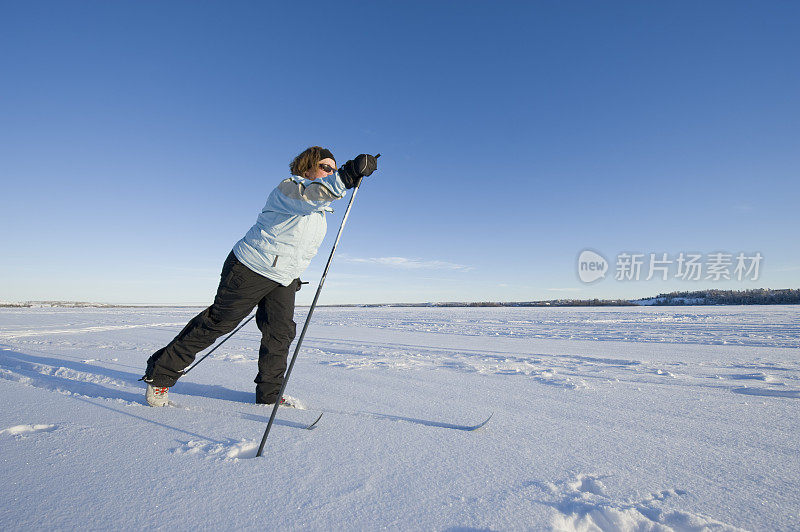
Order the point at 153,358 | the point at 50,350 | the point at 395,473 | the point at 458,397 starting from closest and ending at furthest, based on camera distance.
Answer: the point at 395,473, the point at 153,358, the point at 458,397, the point at 50,350

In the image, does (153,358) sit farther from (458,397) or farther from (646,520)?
(646,520)

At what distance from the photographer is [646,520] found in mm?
896

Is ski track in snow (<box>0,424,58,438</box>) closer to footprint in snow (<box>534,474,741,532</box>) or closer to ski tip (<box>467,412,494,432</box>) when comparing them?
ski tip (<box>467,412,494,432</box>)

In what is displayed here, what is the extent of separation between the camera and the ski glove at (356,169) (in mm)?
1663

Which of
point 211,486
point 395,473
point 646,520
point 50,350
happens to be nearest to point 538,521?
point 646,520

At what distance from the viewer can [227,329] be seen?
6.96 feet

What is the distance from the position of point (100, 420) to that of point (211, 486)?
1.01m

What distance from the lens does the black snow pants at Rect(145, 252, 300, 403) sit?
6.52 feet

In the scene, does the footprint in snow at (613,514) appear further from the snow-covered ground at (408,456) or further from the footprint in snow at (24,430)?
the footprint in snow at (24,430)

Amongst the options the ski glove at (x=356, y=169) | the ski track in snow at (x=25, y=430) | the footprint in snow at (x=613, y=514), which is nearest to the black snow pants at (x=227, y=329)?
the ski track in snow at (x=25, y=430)

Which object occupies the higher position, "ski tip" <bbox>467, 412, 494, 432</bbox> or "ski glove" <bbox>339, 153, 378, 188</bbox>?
"ski glove" <bbox>339, 153, 378, 188</bbox>

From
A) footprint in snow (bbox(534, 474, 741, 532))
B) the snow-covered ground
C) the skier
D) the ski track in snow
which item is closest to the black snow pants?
the skier

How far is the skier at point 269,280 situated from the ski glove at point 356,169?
0.42 ft

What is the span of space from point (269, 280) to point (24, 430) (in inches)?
47.1
